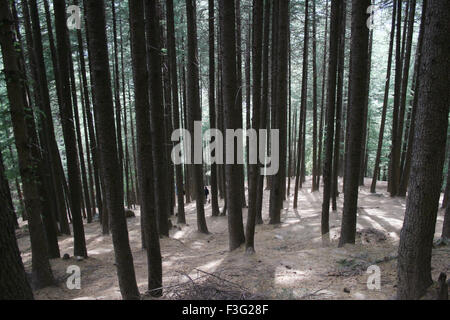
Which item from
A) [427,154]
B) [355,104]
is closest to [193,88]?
[355,104]

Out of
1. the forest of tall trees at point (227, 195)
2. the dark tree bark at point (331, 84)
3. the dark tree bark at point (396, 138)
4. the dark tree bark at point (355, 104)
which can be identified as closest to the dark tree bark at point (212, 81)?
the forest of tall trees at point (227, 195)

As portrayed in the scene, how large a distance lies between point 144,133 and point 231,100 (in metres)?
3.24

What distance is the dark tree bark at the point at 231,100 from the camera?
755 cm

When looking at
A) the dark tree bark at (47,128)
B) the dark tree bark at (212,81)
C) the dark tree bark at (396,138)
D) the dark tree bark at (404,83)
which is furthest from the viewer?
the dark tree bark at (396,138)

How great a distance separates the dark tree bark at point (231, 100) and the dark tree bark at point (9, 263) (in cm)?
590

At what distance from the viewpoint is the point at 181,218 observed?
1432 centimetres

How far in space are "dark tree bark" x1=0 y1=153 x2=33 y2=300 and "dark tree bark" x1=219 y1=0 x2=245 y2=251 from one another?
590cm

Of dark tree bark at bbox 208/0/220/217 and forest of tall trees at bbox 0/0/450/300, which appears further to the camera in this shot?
dark tree bark at bbox 208/0/220/217

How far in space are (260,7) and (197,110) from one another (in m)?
5.82

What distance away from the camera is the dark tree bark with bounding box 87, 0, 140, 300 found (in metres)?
4.37

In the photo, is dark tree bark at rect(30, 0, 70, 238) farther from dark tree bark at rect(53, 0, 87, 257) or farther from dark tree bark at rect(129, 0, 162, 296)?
dark tree bark at rect(129, 0, 162, 296)

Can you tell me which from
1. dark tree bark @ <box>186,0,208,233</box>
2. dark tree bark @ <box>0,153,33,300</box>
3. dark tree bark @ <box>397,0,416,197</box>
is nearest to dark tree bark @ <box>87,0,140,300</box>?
dark tree bark @ <box>0,153,33,300</box>

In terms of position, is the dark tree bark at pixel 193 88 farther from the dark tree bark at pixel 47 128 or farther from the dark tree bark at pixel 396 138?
the dark tree bark at pixel 396 138
